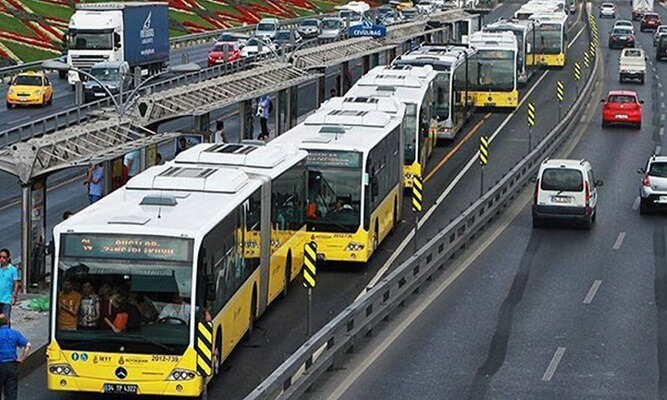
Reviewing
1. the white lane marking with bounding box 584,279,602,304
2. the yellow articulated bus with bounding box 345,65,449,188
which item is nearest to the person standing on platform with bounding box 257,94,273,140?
the yellow articulated bus with bounding box 345,65,449,188

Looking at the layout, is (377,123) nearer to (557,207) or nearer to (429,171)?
(557,207)

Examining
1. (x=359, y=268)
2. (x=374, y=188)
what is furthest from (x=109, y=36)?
(x=359, y=268)

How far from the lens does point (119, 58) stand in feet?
273

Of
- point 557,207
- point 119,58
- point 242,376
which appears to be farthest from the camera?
point 119,58

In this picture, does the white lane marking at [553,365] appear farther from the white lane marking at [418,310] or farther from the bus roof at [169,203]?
the bus roof at [169,203]

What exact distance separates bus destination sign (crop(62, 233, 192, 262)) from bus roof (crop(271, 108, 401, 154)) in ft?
39.2

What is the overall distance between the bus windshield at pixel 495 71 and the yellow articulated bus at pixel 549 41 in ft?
65.7

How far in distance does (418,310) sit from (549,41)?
62.8 metres

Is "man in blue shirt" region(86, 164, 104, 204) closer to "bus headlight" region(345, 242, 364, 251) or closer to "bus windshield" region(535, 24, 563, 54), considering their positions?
"bus headlight" region(345, 242, 364, 251)

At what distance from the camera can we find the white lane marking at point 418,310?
27.1 m

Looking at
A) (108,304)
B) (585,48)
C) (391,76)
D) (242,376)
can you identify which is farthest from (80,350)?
(585,48)

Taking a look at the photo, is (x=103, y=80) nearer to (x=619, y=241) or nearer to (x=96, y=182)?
(x=96, y=182)

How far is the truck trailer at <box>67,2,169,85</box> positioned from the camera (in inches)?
3265

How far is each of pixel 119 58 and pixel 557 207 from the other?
1711 inches
